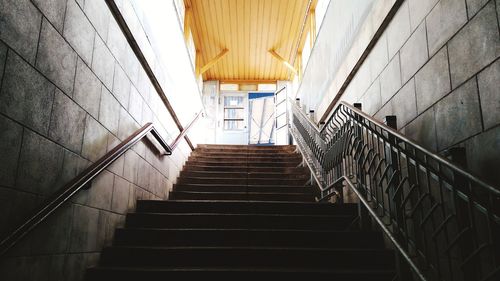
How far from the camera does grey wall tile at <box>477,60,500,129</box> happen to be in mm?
1648

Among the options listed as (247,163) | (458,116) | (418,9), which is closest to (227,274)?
(458,116)

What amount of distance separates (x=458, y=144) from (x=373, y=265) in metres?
1.04

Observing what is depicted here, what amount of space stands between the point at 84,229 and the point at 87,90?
867 millimetres

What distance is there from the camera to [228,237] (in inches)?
112

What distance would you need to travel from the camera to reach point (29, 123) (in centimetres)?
174

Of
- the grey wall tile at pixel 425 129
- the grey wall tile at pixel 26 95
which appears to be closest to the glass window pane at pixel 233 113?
the grey wall tile at pixel 425 129

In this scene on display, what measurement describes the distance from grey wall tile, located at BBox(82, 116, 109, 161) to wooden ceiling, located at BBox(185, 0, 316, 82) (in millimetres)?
5414

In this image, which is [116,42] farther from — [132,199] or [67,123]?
[132,199]

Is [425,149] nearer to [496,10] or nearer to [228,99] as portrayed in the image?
[496,10]

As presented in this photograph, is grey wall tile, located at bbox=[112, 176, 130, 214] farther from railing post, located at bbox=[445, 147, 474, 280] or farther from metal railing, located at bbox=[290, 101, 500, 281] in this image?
railing post, located at bbox=[445, 147, 474, 280]

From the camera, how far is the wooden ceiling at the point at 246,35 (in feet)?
24.8

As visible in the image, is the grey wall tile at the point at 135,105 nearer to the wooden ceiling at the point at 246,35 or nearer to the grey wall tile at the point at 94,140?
the grey wall tile at the point at 94,140

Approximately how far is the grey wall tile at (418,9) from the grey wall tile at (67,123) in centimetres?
222

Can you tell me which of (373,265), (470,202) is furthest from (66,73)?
(373,265)
